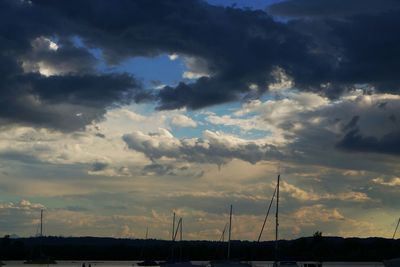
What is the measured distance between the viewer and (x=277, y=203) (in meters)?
126

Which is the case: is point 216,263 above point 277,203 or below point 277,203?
below

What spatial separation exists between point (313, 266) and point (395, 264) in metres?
22.7

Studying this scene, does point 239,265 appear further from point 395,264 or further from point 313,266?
point 395,264

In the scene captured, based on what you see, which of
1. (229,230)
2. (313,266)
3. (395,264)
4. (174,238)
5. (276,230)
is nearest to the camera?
(395,264)

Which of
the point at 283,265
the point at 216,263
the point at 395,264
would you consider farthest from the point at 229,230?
the point at 395,264

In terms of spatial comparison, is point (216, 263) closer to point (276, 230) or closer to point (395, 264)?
point (276, 230)

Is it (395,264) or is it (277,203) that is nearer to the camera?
(395,264)

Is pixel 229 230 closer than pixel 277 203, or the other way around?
pixel 277 203

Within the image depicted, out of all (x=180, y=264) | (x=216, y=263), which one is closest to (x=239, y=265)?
(x=216, y=263)

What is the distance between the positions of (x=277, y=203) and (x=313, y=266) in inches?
510

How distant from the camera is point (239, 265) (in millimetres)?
126000

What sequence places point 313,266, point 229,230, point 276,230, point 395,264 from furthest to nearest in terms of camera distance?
1. point 229,230
2. point 313,266
3. point 276,230
4. point 395,264

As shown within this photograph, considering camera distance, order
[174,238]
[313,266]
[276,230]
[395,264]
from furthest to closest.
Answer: [174,238] → [313,266] → [276,230] → [395,264]

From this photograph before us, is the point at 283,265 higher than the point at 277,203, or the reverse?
the point at 277,203
